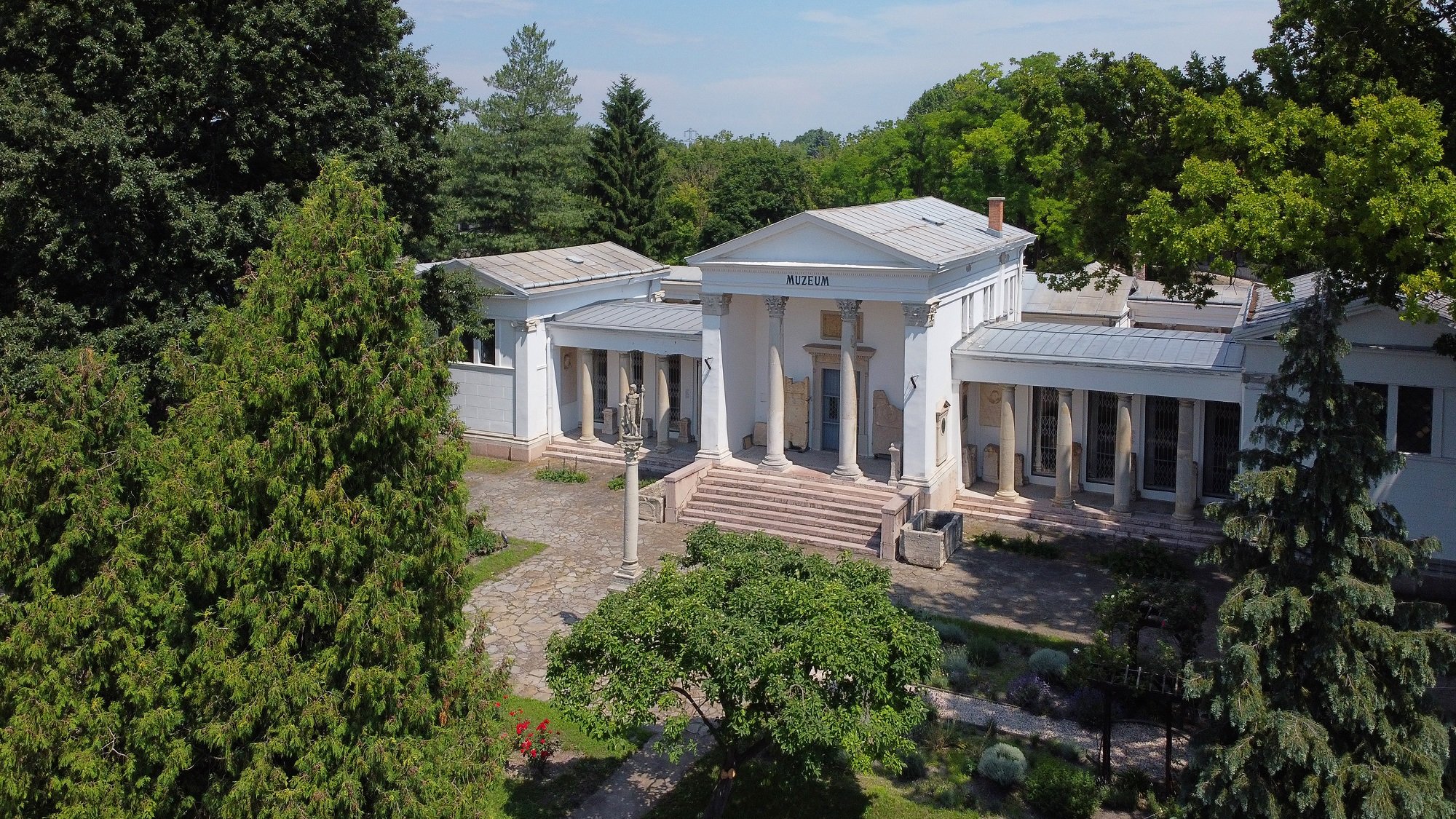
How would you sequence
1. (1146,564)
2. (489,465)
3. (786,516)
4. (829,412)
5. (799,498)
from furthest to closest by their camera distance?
(489,465) → (829,412) → (799,498) → (786,516) → (1146,564)

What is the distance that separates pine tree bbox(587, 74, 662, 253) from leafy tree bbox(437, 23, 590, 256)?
1.08 meters

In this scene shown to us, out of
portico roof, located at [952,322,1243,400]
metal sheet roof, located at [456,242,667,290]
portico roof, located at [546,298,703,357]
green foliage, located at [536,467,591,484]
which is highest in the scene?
metal sheet roof, located at [456,242,667,290]

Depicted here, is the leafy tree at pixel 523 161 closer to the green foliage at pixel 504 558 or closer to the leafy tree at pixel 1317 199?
the green foliage at pixel 504 558

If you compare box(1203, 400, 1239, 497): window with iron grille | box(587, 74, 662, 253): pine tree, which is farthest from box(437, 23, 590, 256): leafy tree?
box(1203, 400, 1239, 497): window with iron grille

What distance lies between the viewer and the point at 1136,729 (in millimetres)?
18109

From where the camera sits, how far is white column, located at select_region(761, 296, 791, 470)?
29.1 meters

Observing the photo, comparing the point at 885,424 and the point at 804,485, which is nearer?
the point at 804,485

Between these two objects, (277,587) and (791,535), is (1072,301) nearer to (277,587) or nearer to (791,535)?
(791,535)

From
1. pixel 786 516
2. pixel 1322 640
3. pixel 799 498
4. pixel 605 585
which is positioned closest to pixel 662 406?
pixel 799 498

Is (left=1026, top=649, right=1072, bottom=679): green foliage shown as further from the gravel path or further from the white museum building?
the white museum building

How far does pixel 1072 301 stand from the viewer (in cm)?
4147

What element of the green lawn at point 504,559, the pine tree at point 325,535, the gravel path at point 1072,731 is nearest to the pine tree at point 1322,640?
the gravel path at point 1072,731

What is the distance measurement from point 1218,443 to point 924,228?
30.9 ft

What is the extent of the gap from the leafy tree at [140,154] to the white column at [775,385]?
10.5m
